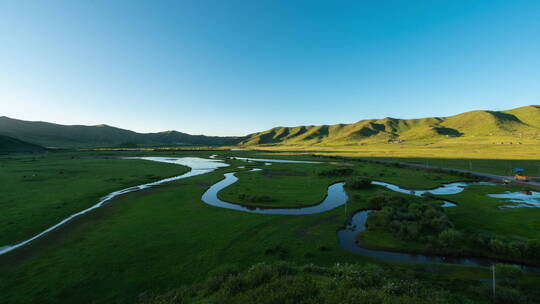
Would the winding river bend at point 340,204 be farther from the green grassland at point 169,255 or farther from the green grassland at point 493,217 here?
the green grassland at point 493,217

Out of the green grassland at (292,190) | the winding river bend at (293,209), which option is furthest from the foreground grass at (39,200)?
the green grassland at (292,190)

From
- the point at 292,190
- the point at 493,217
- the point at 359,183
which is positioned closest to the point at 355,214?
the point at 292,190

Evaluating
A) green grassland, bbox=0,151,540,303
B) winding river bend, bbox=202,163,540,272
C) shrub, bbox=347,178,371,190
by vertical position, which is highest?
shrub, bbox=347,178,371,190

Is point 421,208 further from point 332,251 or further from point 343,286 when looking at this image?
point 343,286

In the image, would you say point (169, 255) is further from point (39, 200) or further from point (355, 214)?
point (39, 200)

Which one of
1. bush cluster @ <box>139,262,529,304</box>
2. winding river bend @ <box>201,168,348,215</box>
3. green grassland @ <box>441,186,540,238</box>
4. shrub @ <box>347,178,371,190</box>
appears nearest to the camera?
bush cluster @ <box>139,262,529,304</box>

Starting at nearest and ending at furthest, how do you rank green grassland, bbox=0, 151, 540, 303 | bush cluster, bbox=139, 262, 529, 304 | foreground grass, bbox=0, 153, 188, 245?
1. bush cluster, bbox=139, 262, 529, 304
2. green grassland, bbox=0, 151, 540, 303
3. foreground grass, bbox=0, 153, 188, 245

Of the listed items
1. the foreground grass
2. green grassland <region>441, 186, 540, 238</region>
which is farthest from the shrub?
the foreground grass

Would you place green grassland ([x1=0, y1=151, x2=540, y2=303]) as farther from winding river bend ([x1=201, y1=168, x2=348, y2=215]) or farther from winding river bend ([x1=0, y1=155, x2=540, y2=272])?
winding river bend ([x1=201, y1=168, x2=348, y2=215])
